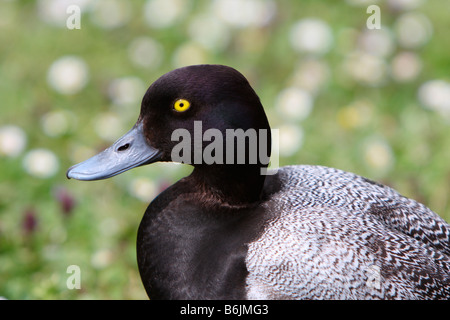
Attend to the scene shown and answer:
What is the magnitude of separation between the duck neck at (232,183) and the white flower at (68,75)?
1967 mm

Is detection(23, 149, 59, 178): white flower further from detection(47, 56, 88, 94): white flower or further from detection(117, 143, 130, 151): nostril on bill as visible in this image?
detection(117, 143, 130, 151): nostril on bill

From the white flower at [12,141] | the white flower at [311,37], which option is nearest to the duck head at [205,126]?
the white flower at [12,141]

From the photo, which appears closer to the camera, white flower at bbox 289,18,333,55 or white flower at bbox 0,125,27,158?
white flower at bbox 0,125,27,158

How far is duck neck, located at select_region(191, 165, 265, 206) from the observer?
2.21 meters

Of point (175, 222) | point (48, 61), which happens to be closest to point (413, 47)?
point (48, 61)

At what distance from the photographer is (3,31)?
448 centimetres

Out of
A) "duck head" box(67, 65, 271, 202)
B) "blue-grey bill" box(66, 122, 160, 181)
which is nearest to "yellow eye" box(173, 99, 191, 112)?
"duck head" box(67, 65, 271, 202)

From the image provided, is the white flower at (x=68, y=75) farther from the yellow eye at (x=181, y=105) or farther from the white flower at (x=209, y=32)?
the yellow eye at (x=181, y=105)

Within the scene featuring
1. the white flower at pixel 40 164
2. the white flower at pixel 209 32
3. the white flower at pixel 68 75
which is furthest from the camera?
the white flower at pixel 209 32

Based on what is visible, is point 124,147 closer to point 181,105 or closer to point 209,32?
point 181,105

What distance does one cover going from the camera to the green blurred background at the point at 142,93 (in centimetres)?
304

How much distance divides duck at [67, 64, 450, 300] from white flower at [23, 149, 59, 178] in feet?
3.88
